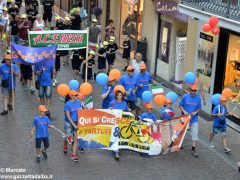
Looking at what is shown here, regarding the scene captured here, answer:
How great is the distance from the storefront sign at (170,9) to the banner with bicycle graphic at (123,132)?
633 cm

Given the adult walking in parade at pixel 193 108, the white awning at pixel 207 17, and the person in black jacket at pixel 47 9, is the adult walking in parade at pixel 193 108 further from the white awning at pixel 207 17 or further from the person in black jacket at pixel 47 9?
the person in black jacket at pixel 47 9

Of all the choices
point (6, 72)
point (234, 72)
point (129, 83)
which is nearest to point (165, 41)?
point (234, 72)

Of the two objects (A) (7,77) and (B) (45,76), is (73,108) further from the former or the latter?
(A) (7,77)

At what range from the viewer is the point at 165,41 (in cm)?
1952

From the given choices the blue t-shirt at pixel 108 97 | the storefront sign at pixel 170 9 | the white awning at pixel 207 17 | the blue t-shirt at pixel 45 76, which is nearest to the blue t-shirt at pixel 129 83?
the blue t-shirt at pixel 108 97

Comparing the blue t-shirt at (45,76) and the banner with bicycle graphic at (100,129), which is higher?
the blue t-shirt at (45,76)

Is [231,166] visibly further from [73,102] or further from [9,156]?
[9,156]

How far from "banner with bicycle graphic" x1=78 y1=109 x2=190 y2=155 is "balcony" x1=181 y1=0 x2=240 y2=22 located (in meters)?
3.29

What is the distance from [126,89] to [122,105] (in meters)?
1.72

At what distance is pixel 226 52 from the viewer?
49.3 feet

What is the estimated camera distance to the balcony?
1351 cm

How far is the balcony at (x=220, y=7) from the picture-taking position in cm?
1351

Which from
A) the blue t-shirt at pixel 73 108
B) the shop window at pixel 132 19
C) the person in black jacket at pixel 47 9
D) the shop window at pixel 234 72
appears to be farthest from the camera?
the person in black jacket at pixel 47 9

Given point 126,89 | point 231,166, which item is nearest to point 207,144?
point 231,166
